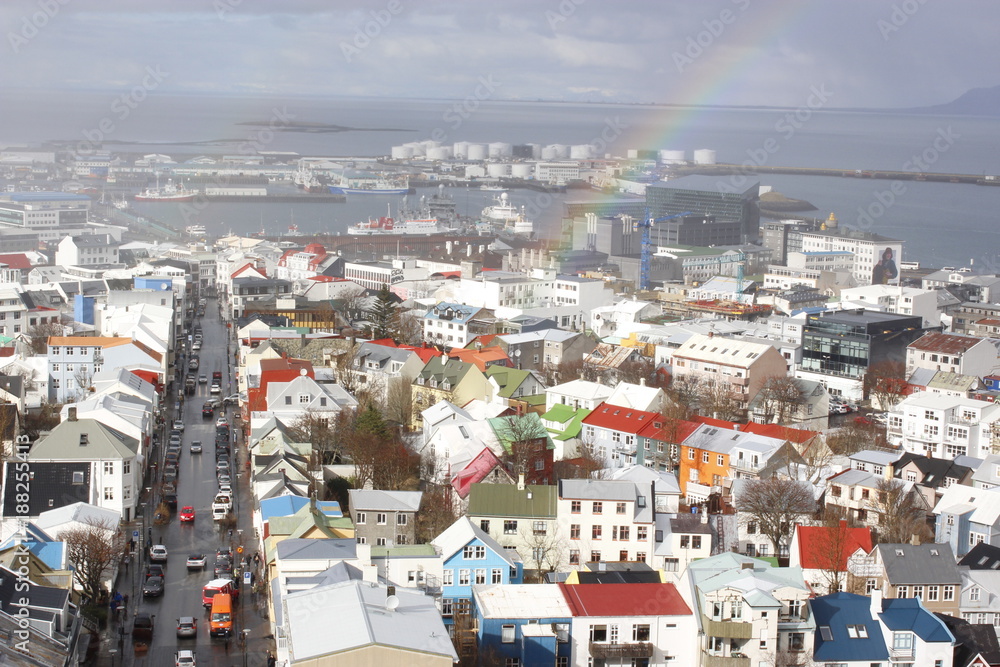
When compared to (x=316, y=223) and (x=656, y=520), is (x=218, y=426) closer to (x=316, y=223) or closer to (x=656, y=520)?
(x=656, y=520)

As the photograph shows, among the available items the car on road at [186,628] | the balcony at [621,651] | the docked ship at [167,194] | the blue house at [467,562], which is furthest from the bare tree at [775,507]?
the docked ship at [167,194]

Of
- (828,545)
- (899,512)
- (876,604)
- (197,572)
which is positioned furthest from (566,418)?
(876,604)

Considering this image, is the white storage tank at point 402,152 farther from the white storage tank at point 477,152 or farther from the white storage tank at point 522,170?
the white storage tank at point 522,170

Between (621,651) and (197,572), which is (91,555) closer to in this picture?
(197,572)

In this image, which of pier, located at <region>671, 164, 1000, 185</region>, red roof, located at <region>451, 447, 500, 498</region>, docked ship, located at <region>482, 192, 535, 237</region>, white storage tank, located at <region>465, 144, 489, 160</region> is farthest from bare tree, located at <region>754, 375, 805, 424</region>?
white storage tank, located at <region>465, 144, 489, 160</region>

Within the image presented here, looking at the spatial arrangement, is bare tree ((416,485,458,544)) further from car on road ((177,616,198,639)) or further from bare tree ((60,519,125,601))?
bare tree ((60,519,125,601))
